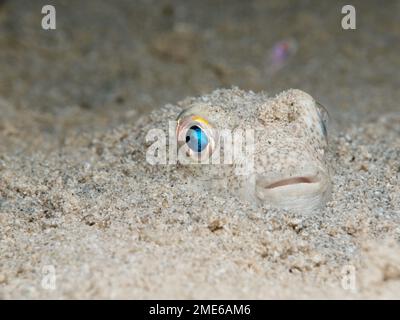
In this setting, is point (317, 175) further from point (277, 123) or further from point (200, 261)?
point (200, 261)

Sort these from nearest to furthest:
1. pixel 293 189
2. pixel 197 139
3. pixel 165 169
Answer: pixel 293 189, pixel 197 139, pixel 165 169

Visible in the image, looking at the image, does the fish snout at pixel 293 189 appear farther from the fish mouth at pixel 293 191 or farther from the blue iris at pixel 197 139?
the blue iris at pixel 197 139

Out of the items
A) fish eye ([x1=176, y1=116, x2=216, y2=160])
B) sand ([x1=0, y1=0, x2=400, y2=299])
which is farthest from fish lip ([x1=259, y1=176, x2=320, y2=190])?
fish eye ([x1=176, y1=116, x2=216, y2=160])

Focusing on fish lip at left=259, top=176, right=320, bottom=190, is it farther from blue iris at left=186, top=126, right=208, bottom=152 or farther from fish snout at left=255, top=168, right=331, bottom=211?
blue iris at left=186, top=126, right=208, bottom=152

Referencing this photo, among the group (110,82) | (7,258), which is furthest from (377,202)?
(110,82)

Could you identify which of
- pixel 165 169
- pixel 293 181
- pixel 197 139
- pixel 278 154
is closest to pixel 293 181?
pixel 293 181

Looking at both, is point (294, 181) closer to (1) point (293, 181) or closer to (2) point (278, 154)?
(1) point (293, 181)

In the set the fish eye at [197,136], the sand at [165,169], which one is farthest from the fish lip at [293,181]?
the fish eye at [197,136]
